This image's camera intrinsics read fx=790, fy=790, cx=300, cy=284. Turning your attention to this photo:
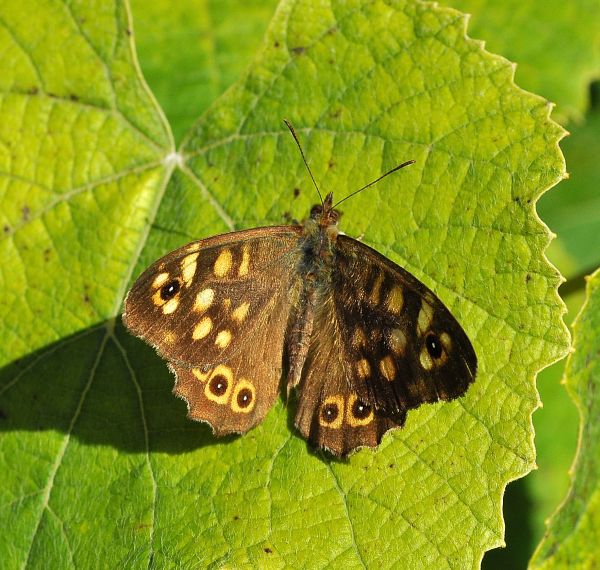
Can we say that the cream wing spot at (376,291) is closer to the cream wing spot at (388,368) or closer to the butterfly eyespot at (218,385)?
the cream wing spot at (388,368)

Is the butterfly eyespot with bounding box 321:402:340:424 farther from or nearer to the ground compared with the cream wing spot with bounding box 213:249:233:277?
nearer to the ground

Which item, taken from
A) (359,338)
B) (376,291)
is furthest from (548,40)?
(359,338)

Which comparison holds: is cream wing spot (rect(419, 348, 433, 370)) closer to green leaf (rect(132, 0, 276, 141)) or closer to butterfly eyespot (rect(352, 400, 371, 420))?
butterfly eyespot (rect(352, 400, 371, 420))

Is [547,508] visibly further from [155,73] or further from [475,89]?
[155,73]

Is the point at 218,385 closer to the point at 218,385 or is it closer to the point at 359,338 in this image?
the point at 218,385

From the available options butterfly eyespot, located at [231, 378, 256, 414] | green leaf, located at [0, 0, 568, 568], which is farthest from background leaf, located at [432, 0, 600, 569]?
butterfly eyespot, located at [231, 378, 256, 414]

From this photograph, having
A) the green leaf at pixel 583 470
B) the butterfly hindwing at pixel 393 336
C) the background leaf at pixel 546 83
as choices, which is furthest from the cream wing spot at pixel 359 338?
the background leaf at pixel 546 83
